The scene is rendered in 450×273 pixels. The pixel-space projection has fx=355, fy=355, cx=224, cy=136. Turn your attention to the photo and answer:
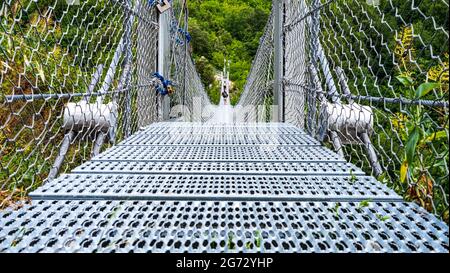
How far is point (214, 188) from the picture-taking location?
67cm

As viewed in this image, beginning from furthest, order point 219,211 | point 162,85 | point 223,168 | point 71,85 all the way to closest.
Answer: point 162,85 → point 71,85 → point 223,168 → point 219,211

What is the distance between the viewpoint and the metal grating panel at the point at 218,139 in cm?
113

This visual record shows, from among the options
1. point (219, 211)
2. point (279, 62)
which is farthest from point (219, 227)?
point (279, 62)

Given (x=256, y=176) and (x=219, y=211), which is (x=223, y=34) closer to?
(x=256, y=176)

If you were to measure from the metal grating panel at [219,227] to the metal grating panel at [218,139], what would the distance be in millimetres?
533

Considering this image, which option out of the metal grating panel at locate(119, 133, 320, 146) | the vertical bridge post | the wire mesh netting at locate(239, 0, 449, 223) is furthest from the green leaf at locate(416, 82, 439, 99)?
the vertical bridge post

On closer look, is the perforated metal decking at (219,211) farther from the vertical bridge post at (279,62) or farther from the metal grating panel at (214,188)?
the vertical bridge post at (279,62)

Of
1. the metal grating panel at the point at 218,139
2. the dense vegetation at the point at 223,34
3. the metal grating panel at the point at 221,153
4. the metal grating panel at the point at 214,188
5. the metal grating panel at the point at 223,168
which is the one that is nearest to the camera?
the metal grating panel at the point at 214,188

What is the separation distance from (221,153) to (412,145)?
0.58 meters

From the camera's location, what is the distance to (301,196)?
61 cm

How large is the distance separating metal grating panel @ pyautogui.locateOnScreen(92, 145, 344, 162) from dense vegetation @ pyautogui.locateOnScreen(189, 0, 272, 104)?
24.8ft

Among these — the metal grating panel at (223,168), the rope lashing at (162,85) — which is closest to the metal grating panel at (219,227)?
the metal grating panel at (223,168)

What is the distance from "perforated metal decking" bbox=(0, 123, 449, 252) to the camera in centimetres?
45
